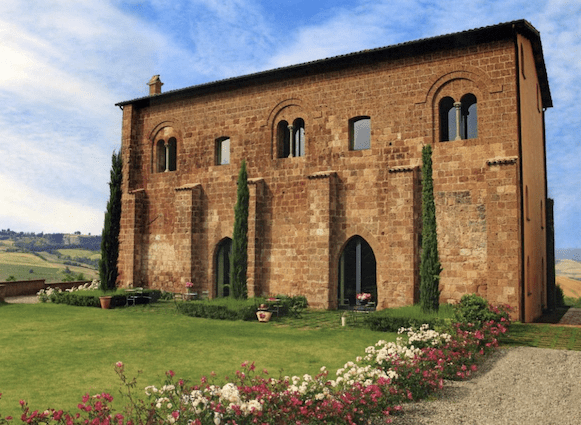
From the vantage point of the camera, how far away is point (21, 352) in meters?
11.2

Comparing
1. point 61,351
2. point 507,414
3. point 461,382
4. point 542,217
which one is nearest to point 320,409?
point 507,414

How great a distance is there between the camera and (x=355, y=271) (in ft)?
63.7

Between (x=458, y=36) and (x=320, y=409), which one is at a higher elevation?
(x=458, y=36)

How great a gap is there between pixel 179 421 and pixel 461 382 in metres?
5.63

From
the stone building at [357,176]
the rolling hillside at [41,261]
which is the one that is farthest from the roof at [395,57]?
the rolling hillside at [41,261]

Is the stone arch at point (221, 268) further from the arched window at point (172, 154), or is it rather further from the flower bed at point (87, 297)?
the arched window at point (172, 154)

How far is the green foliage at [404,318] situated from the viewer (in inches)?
516

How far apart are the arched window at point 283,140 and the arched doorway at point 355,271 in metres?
5.02

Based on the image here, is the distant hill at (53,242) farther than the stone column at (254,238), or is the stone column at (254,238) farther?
the distant hill at (53,242)

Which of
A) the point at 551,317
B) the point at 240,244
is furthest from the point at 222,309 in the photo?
the point at 551,317

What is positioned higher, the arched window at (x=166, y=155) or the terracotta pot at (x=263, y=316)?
the arched window at (x=166, y=155)

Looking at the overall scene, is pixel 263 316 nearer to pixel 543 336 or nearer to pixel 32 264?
pixel 543 336

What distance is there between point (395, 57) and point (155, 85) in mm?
14364

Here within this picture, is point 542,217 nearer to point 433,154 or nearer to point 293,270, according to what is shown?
point 433,154
